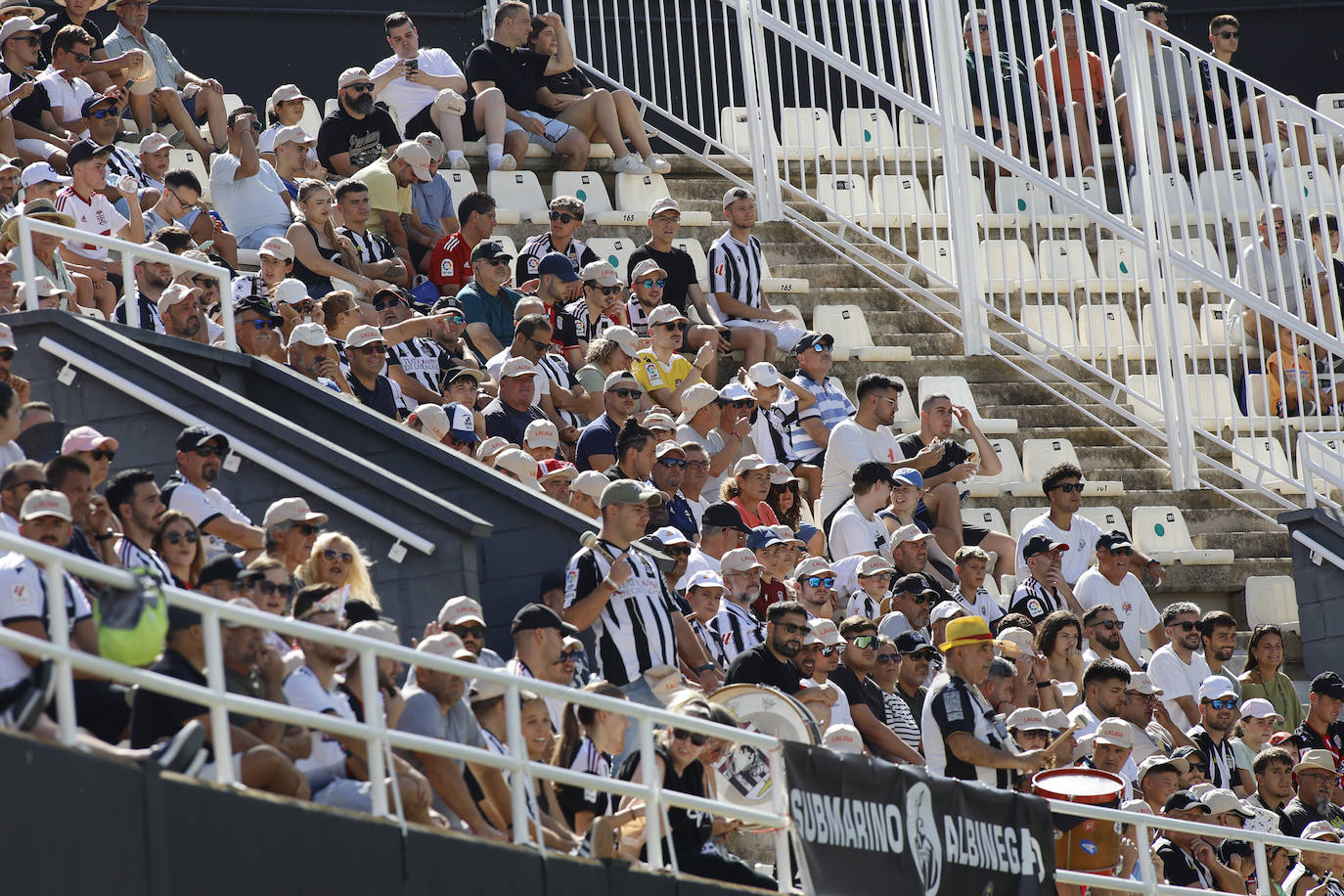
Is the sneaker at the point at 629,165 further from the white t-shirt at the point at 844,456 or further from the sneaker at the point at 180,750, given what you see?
the sneaker at the point at 180,750

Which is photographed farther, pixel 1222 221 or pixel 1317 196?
pixel 1222 221

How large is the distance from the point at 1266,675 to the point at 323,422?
18.4 feet

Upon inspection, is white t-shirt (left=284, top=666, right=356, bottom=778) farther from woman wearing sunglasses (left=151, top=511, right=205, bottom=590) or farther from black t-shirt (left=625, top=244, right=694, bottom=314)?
black t-shirt (left=625, top=244, right=694, bottom=314)

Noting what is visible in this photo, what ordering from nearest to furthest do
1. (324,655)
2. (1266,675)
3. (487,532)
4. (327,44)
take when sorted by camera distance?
(324,655) < (487,532) < (1266,675) < (327,44)

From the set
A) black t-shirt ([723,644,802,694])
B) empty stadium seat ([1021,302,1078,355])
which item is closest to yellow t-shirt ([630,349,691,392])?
empty stadium seat ([1021,302,1078,355])

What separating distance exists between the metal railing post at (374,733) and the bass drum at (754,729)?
1935mm

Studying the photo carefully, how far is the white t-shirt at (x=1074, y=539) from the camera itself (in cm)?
1340

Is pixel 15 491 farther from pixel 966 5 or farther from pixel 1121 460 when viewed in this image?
pixel 966 5

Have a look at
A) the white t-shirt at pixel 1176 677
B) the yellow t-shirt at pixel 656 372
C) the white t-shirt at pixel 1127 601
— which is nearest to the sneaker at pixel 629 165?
the yellow t-shirt at pixel 656 372

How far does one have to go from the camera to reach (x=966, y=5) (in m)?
18.6

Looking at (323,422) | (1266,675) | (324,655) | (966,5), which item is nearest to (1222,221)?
(966,5)

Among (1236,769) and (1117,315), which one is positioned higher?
(1117,315)

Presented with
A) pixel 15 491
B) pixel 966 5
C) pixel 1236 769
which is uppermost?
pixel 966 5

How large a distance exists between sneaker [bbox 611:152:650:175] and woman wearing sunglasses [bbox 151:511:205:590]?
846 centimetres
